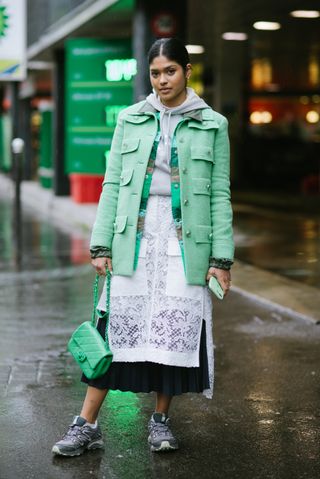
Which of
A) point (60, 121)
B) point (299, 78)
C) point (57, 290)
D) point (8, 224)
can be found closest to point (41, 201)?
point (60, 121)

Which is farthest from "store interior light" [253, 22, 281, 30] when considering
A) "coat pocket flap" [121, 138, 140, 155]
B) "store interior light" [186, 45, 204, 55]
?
"coat pocket flap" [121, 138, 140, 155]

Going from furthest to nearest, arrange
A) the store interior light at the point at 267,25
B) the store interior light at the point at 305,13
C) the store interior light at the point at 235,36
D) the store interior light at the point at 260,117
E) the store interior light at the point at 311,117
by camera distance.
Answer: the store interior light at the point at 311,117 < the store interior light at the point at 260,117 < the store interior light at the point at 235,36 < the store interior light at the point at 267,25 < the store interior light at the point at 305,13

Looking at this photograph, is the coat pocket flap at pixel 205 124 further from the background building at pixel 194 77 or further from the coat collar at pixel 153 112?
the background building at pixel 194 77

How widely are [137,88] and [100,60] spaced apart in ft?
11.6

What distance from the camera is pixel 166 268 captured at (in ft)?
16.0

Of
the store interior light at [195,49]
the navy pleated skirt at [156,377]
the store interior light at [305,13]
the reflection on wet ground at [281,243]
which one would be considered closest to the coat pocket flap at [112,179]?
the navy pleated skirt at [156,377]

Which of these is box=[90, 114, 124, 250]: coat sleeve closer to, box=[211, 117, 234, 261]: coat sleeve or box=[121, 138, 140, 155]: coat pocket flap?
box=[121, 138, 140, 155]: coat pocket flap

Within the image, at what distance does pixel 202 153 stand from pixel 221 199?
253 mm

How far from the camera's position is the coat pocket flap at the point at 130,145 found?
16.1 feet

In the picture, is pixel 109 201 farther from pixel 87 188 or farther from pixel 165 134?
pixel 87 188

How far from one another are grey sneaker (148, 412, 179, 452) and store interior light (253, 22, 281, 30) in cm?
1428

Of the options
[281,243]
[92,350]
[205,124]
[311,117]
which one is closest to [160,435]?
[92,350]

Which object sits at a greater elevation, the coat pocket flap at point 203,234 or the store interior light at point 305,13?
the store interior light at point 305,13

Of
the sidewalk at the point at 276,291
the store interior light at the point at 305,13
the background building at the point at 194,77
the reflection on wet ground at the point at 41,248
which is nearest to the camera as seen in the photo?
the sidewalk at the point at 276,291
